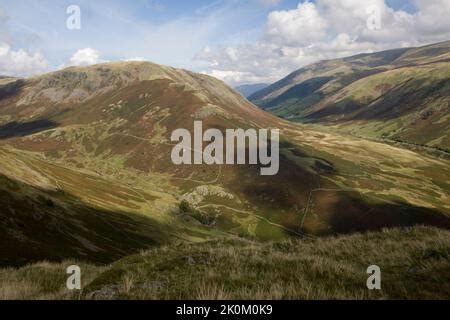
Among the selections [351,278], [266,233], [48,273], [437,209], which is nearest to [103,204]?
[266,233]

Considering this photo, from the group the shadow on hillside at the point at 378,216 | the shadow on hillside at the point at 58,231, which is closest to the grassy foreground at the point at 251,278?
the shadow on hillside at the point at 58,231

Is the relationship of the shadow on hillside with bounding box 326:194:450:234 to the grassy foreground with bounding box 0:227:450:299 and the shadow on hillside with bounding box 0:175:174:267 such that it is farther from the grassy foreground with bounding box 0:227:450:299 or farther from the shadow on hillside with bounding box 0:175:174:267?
the grassy foreground with bounding box 0:227:450:299

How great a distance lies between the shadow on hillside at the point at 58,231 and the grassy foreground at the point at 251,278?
3721 centimetres

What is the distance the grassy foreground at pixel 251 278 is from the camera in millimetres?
10906

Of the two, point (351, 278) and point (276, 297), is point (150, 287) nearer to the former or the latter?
point (276, 297)

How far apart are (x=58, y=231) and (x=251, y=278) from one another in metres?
70.9

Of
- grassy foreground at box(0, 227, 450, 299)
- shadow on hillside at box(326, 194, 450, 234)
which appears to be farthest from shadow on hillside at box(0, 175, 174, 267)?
shadow on hillside at box(326, 194, 450, 234)

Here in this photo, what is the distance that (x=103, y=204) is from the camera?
124250 millimetres

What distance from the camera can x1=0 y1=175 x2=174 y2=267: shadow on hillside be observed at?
5750 centimetres

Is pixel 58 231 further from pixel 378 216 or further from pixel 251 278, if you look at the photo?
pixel 378 216

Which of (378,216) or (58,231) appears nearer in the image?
(58,231)

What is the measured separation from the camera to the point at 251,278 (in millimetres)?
12672

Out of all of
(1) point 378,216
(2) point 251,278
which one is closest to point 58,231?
(2) point 251,278
